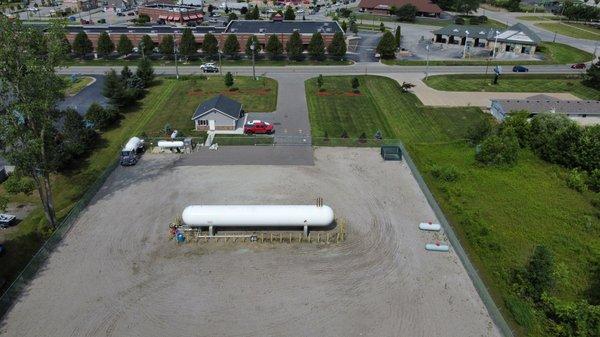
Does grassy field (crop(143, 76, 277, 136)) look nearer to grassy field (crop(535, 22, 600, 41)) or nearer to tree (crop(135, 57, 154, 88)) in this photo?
tree (crop(135, 57, 154, 88))

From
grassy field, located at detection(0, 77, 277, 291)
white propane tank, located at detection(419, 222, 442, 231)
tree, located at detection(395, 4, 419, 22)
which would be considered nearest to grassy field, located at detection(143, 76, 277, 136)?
grassy field, located at detection(0, 77, 277, 291)

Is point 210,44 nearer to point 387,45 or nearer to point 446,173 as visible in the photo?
point 387,45

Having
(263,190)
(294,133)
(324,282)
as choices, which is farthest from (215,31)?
(324,282)

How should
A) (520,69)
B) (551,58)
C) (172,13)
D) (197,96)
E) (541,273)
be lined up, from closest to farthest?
(541,273), (197,96), (520,69), (551,58), (172,13)

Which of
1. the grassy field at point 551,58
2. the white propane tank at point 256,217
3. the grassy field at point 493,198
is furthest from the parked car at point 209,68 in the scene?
the white propane tank at point 256,217

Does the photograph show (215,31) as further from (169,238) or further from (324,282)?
(324,282)

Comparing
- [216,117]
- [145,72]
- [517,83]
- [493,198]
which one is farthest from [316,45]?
[493,198]
